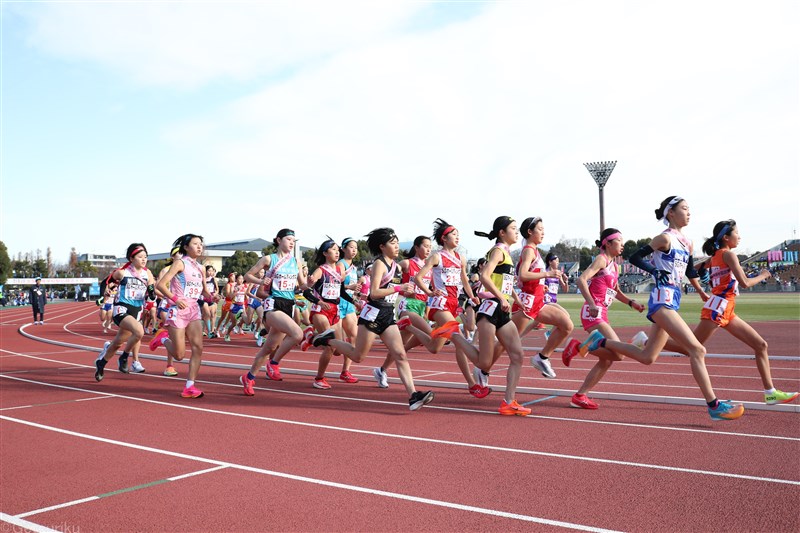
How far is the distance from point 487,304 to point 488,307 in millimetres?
46

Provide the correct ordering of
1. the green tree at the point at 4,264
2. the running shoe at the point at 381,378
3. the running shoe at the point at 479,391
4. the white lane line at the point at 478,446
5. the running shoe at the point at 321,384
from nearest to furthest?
the white lane line at the point at 478,446, the running shoe at the point at 479,391, the running shoe at the point at 381,378, the running shoe at the point at 321,384, the green tree at the point at 4,264

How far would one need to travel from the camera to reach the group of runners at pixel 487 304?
21.8ft

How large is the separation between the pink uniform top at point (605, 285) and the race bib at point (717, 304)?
48.0 inches

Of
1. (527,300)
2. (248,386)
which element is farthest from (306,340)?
(527,300)

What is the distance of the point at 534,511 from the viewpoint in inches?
162

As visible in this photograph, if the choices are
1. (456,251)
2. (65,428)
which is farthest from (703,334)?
(65,428)

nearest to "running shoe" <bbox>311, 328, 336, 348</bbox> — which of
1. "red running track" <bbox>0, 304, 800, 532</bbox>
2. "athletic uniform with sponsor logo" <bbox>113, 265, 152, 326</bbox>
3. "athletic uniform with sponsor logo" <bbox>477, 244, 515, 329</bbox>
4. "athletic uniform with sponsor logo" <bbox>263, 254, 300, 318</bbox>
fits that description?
"red running track" <bbox>0, 304, 800, 532</bbox>

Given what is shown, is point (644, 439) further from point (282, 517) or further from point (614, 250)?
point (282, 517)

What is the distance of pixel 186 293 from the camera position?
29.0ft

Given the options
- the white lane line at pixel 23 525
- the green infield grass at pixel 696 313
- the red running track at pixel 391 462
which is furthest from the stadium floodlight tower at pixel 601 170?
the white lane line at pixel 23 525

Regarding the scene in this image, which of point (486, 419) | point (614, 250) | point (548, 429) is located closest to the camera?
point (548, 429)

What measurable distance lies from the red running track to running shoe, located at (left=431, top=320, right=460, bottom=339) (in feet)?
2.86

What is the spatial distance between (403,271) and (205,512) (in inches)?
236

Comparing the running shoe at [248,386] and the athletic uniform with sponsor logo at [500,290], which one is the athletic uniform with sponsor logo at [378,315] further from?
the running shoe at [248,386]
